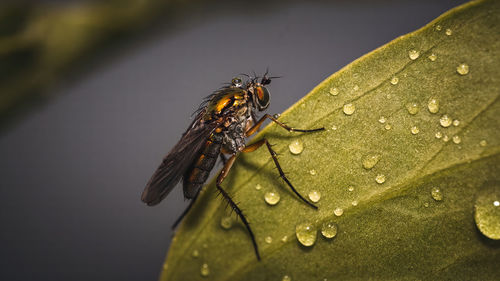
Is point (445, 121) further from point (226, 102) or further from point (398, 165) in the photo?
point (226, 102)

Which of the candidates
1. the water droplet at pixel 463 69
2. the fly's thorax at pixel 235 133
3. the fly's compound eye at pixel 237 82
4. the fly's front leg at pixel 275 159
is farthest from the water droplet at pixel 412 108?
the fly's compound eye at pixel 237 82

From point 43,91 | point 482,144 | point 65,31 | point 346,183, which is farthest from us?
point 43,91

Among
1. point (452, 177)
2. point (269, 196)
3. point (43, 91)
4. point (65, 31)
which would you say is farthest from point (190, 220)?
point (43, 91)

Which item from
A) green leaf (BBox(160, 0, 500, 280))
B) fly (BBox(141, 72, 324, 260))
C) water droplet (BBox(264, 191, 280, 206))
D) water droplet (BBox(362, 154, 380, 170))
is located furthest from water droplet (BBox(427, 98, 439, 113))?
fly (BBox(141, 72, 324, 260))

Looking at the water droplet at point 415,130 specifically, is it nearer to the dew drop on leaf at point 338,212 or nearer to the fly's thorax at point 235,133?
the dew drop on leaf at point 338,212

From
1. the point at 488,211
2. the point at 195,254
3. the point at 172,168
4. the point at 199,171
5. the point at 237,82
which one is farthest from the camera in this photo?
the point at 237,82

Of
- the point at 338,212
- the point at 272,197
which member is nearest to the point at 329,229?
the point at 338,212

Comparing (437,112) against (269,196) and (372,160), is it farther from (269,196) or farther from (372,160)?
(269,196)
